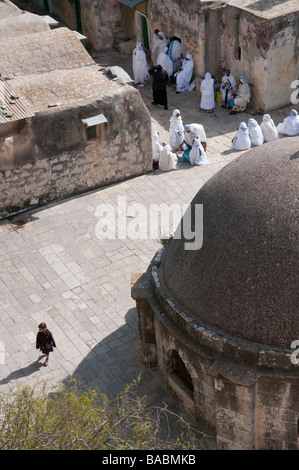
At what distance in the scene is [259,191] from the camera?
34.8 feet

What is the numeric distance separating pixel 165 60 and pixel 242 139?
190 inches

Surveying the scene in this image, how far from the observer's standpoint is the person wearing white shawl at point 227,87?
68.2ft

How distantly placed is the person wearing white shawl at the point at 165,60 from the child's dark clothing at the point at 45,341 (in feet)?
38.7

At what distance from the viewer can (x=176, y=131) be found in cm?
1898

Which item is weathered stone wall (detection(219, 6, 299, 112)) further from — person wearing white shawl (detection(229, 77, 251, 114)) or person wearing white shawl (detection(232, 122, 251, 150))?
person wearing white shawl (detection(232, 122, 251, 150))

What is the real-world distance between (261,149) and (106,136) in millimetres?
6507

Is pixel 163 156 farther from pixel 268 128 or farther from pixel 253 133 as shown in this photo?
pixel 268 128

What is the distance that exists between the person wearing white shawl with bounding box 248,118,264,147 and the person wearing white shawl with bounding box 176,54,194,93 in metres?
3.70

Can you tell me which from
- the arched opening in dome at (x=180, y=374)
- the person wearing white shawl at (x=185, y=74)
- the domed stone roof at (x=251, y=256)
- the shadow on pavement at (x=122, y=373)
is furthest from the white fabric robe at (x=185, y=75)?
the arched opening in dome at (x=180, y=374)

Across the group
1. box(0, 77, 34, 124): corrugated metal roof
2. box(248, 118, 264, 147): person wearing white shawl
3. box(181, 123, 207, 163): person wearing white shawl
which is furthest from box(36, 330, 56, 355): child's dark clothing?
box(248, 118, 264, 147): person wearing white shawl

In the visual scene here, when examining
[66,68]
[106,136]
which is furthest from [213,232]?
[66,68]

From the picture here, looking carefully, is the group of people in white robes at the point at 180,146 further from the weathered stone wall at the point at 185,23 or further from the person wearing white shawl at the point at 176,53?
the person wearing white shawl at the point at 176,53
